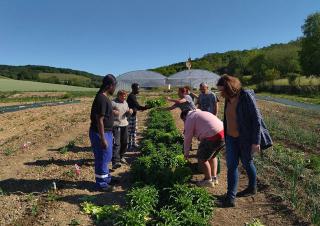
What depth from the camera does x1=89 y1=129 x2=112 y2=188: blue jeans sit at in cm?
616

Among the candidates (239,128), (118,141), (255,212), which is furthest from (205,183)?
(118,141)

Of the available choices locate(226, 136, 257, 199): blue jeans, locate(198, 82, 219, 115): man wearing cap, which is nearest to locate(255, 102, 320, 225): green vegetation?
locate(226, 136, 257, 199): blue jeans

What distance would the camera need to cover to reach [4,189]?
6.58 meters

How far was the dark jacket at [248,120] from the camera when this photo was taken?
17.0 ft

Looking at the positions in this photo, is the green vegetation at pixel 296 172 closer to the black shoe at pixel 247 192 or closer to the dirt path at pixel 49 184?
the black shoe at pixel 247 192

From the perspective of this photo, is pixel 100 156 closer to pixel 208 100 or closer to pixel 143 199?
pixel 143 199

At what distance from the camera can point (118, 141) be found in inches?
297

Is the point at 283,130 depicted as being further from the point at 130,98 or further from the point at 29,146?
the point at 29,146

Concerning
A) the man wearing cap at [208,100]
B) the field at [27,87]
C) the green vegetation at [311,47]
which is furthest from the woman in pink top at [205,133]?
the field at [27,87]

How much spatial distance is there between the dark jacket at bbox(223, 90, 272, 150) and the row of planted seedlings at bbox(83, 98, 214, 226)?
933 mm

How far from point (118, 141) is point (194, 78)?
4344cm

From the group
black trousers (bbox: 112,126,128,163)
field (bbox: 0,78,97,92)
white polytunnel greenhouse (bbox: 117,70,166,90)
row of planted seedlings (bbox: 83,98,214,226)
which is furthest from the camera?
field (bbox: 0,78,97,92)

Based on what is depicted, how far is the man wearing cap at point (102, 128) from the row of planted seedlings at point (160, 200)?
22.0 inches

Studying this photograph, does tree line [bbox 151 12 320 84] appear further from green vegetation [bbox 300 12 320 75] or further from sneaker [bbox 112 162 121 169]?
sneaker [bbox 112 162 121 169]
